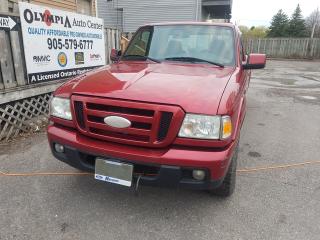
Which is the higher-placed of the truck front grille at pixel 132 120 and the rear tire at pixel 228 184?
the truck front grille at pixel 132 120

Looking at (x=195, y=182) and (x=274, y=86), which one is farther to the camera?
(x=274, y=86)

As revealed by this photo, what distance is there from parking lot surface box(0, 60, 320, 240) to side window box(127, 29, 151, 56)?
1765mm

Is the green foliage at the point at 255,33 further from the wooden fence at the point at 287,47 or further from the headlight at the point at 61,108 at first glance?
the headlight at the point at 61,108

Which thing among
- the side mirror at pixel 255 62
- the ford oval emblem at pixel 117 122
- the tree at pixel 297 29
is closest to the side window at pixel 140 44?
the side mirror at pixel 255 62

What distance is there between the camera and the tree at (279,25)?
3491 cm

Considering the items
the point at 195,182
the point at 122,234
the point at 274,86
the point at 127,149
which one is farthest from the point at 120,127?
the point at 274,86

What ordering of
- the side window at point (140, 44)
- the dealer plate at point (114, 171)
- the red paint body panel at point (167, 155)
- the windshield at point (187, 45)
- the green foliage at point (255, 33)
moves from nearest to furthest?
the red paint body panel at point (167, 155) → the dealer plate at point (114, 171) → the windshield at point (187, 45) → the side window at point (140, 44) → the green foliage at point (255, 33)

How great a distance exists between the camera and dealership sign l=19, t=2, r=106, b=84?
5201 mm

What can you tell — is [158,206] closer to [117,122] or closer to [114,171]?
[114,171]

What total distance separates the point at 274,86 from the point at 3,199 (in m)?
9.88

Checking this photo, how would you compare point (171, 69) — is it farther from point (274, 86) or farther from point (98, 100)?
point (274, 86)

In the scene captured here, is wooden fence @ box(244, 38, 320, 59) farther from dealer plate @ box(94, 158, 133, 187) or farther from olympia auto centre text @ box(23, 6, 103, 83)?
dealer plate @ box(94, 158, 133, 187)

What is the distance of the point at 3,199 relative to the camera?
3064 mm

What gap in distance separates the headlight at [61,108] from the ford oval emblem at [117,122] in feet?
1.54
